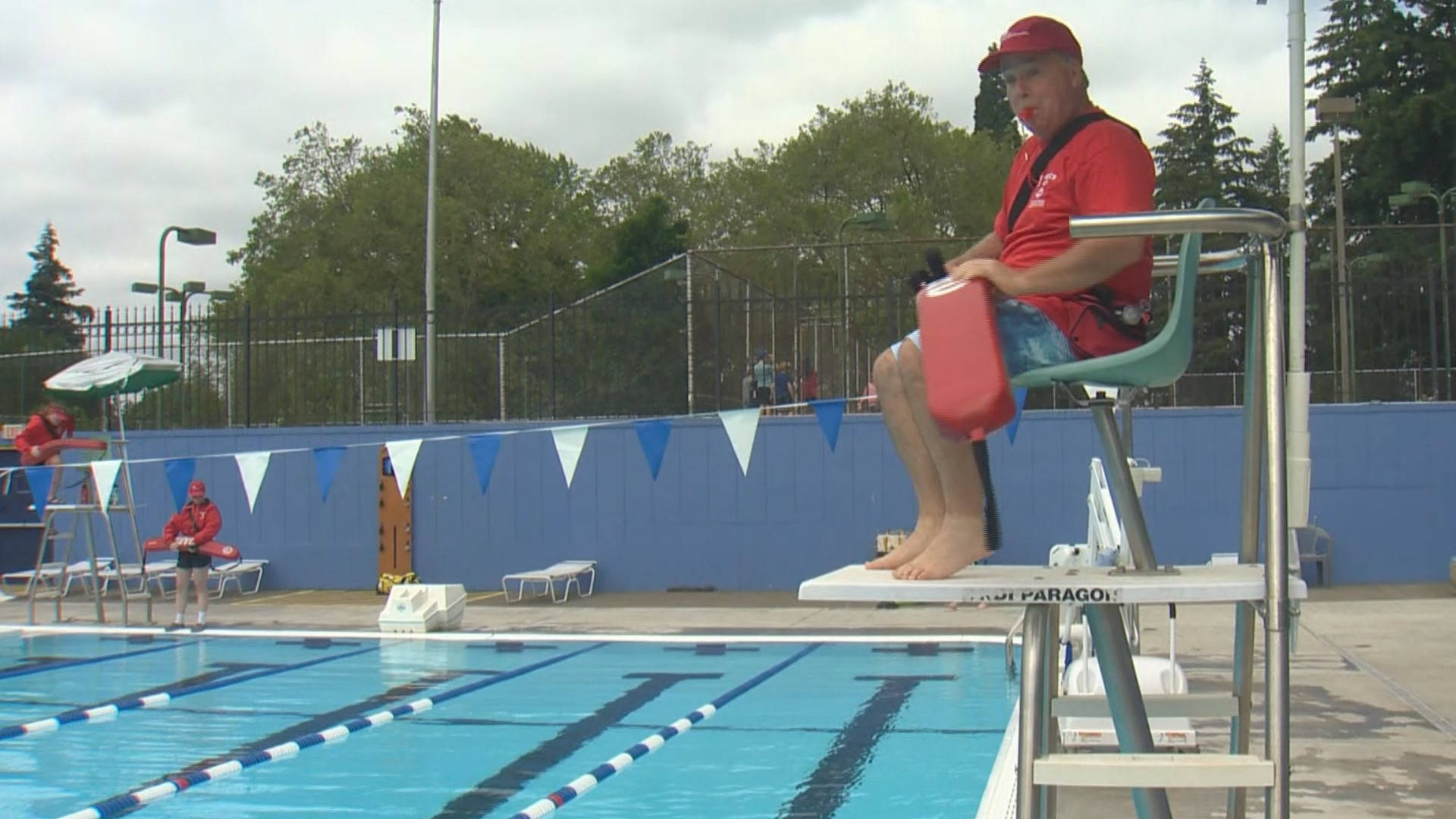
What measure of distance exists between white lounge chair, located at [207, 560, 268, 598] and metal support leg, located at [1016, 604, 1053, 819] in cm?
1730

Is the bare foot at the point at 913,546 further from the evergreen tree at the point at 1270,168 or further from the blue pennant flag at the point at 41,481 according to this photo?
the evergreen tree at the point at 1270,168

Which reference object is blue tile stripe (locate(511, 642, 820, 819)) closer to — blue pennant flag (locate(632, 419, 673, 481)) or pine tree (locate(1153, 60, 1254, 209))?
blue pennant flag (locate(632, 419, 673, 481))

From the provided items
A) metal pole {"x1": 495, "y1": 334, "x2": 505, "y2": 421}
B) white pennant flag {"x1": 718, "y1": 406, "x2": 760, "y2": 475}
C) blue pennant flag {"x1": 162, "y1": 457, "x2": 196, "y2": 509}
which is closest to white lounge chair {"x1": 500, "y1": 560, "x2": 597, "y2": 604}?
metal pole {"x1": 495, "y1": 334, "x2": 505, "y2": 421}

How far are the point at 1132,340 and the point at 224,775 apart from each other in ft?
20.5

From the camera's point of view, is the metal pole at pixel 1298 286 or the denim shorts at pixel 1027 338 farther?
the metal pole at pixel 1298 286

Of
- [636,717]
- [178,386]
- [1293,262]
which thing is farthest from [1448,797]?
[178,386]

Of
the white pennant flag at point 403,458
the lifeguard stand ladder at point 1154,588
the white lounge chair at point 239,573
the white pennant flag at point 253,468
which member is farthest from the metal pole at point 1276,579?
the white lounge chair at point 239,573

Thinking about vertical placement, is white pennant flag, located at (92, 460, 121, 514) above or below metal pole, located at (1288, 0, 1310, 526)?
below

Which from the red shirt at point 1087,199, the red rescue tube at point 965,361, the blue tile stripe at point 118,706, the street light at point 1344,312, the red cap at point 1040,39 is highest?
the street light at point 1344,312

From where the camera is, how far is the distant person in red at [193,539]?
1437 centimetres

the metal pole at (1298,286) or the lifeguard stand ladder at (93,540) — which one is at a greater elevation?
the metal pole at (1298,286)

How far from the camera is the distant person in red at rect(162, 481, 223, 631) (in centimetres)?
1437

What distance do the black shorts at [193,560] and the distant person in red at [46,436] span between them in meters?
1.92

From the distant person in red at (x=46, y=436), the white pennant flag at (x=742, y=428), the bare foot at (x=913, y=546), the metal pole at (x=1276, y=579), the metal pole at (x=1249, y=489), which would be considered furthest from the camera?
the distant person in red at (x=46, y=436)
